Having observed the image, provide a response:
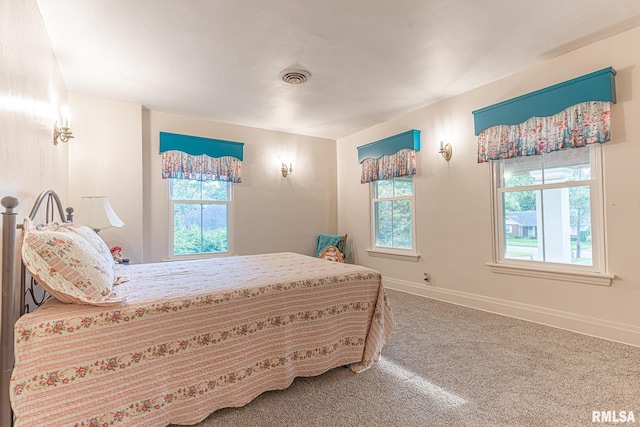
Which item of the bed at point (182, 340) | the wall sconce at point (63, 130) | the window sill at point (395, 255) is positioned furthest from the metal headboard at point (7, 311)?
the window sill at point (395, 255)

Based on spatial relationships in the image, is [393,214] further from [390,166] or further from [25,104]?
[25,104]

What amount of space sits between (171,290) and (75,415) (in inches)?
24.5

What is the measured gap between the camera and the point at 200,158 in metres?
4.16

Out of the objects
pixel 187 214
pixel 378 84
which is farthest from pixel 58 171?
pixel 378 84

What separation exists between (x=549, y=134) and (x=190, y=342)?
332 centimetres

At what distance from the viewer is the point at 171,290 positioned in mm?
1676

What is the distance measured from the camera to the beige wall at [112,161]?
134 inches

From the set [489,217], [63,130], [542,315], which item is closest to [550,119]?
[489,217]

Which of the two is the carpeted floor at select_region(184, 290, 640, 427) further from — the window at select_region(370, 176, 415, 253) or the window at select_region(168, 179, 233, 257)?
the window at select_region(168, 179, 233, 257)

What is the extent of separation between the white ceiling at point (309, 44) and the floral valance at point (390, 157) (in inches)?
24.5

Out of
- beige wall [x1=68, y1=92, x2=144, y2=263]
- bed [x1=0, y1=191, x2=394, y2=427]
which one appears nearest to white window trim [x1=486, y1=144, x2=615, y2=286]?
bed [x1=0, y1=191, x2=394, y2=427]

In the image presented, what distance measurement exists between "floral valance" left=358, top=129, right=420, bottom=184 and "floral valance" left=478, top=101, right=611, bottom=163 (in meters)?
0.93

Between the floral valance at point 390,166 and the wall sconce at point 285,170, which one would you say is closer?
the floral valance at point 390,166

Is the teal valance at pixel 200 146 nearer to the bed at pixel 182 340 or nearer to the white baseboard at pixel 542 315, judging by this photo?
the bed at pixel 182 340
